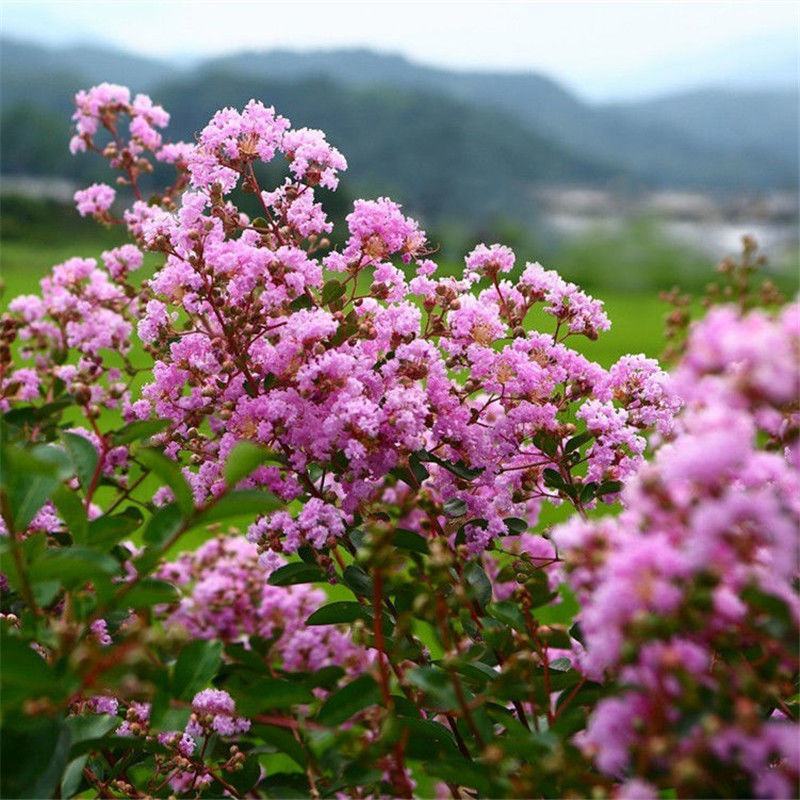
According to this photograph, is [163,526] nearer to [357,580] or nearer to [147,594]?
[147,594]

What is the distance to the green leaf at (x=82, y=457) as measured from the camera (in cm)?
68

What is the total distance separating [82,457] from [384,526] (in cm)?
26

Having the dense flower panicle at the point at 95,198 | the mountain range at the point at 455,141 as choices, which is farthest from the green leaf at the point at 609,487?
the mountain range at the point at 455,141

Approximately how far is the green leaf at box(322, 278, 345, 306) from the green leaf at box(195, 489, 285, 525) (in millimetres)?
382

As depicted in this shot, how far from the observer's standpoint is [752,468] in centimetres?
41

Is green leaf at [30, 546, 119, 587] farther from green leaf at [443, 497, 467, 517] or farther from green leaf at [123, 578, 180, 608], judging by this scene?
green leaf at [443, 497, 467, 517]

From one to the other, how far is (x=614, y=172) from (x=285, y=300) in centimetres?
2914

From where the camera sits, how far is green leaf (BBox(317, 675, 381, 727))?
62 centimetres

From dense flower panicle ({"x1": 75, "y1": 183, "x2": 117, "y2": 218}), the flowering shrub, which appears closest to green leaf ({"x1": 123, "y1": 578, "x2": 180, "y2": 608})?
the flowering shrub

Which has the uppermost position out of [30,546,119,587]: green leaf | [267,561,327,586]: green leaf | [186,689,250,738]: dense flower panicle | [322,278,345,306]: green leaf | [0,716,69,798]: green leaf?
[322,278,345,306]: green leaf

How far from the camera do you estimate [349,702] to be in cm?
63

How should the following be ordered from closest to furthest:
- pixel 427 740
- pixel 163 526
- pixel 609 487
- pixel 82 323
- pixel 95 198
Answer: pixel 163 526 < pixel 427 740 < pixel 609 487 < pixel 82 323 < pixel 95 198

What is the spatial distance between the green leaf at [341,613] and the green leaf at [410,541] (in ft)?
0.21

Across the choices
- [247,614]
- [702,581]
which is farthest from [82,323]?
[702,581]
